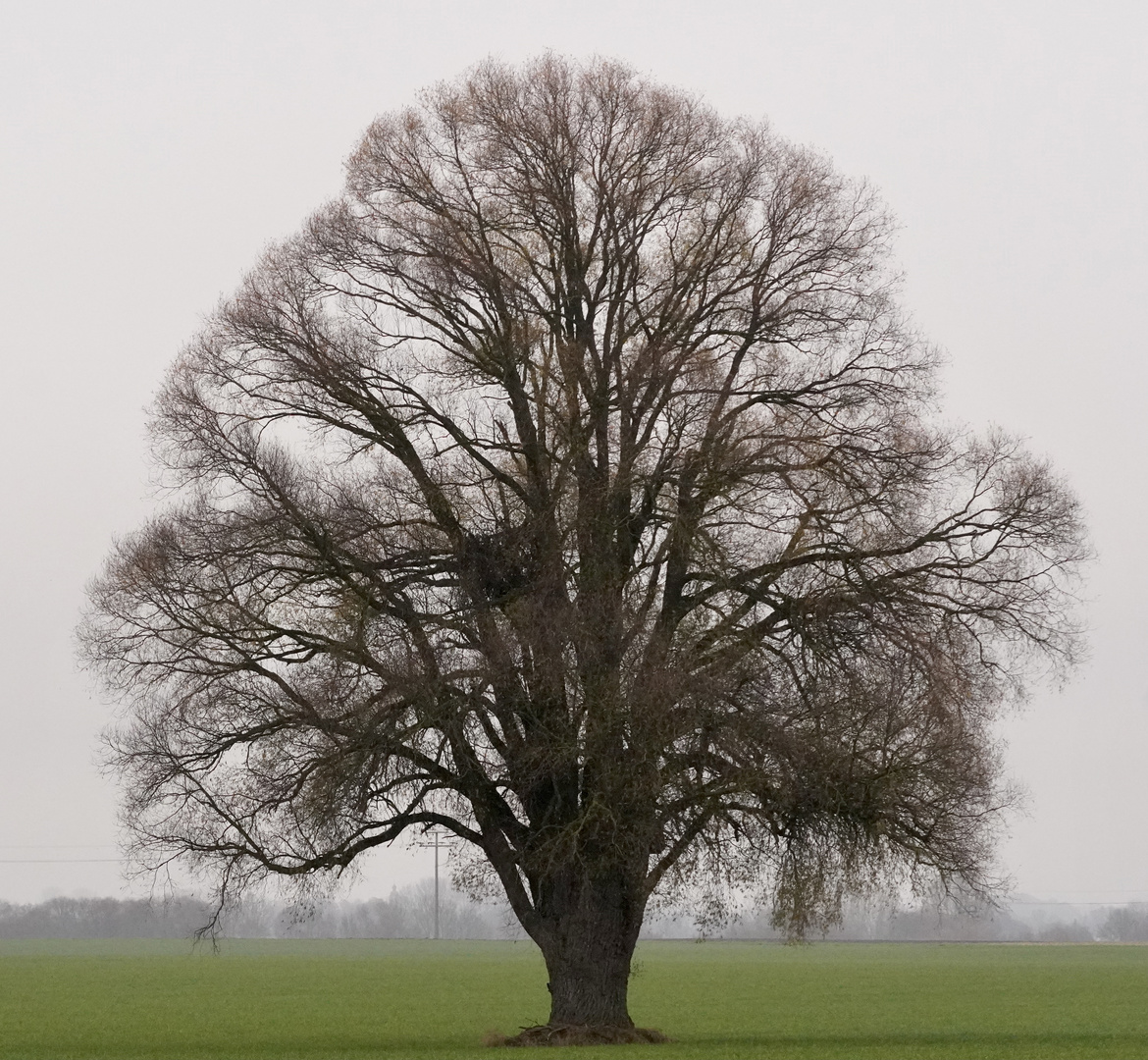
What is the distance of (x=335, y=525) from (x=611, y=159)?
27.4 feet

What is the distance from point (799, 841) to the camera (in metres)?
25.7

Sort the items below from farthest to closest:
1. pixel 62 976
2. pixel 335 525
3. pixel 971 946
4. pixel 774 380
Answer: pixel 971 946
pixel 62 976
pixel 774 380
pixel 335 525

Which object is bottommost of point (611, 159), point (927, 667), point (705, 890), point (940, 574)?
point (705, 890)

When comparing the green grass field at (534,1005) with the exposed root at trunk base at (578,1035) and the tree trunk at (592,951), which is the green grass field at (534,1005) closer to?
the exposed root at trunk base at (578,1035)

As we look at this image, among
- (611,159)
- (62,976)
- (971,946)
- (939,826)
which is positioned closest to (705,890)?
(939,826)

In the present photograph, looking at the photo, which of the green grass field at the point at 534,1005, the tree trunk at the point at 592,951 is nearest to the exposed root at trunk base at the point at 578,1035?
the tree trunk at the point at 592,951

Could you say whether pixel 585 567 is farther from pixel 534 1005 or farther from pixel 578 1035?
pixel 534 1005

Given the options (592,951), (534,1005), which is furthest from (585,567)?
(534,1005)

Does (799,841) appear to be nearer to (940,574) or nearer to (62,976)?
(940,574)

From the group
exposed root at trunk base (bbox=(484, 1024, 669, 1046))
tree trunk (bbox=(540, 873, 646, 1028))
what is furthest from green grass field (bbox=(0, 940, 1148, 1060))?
tree trunk (bbox=(540, 873, 646, 1028))

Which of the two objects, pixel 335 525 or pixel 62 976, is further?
pixel 62 976

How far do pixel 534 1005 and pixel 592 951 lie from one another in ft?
69.5

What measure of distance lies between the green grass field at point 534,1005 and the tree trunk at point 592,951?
51.6 inches

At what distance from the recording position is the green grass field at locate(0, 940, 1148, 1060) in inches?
1150
